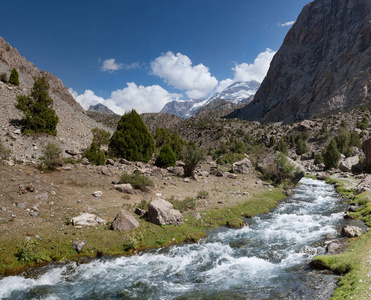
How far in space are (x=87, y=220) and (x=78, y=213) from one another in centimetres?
144

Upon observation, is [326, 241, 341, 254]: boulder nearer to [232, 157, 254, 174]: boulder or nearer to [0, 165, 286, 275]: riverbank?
[0, 165, 286, 275]: riverbank

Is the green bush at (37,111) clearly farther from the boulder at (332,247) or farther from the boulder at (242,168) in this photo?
the boulder at (332,247)

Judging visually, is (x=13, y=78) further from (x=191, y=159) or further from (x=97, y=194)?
(x=97, y=194)

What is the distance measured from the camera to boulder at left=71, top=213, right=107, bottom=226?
16.0 meters

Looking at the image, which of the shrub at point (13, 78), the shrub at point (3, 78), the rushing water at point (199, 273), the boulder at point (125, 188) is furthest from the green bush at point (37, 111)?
the rushing water at point (199, 273)

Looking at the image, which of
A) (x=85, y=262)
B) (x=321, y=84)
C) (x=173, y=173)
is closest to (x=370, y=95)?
(x=321, y=84)

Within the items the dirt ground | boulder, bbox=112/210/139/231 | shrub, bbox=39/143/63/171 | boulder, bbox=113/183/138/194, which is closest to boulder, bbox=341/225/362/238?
the dirt ground

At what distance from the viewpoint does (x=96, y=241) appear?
48.3 feet

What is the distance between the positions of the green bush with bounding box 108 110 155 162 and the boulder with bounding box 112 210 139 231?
965 inches

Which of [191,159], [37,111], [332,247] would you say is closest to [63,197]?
[191,159]

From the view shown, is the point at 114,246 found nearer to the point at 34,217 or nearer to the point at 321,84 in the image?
the point at 34,217

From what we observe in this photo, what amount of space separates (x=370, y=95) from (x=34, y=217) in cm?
14826

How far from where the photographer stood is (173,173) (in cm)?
3869

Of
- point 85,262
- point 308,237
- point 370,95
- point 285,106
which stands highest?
point 285,106
